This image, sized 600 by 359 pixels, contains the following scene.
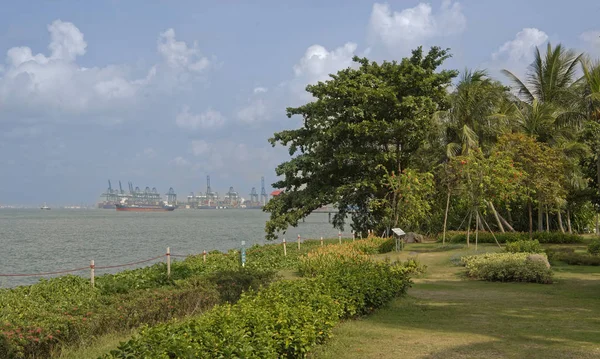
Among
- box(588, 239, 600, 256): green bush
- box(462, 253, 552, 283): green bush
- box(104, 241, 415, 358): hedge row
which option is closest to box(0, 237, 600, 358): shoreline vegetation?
box(104, 241, 415, 358): hedge row

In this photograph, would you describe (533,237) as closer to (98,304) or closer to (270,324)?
(98,304)

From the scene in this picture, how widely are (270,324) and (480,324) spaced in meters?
5.15

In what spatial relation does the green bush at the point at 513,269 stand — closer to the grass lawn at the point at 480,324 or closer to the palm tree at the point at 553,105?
the grass lawn at the point at 480,324

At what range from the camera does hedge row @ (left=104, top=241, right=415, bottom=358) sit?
241 inches

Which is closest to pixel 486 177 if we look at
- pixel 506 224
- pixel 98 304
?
pixel 506 224

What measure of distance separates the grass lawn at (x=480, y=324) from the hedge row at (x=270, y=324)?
453mm

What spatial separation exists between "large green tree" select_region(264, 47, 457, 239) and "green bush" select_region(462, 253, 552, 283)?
12.2m

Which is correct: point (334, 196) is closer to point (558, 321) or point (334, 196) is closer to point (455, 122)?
point (455, 122)

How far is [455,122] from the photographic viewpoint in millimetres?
34750

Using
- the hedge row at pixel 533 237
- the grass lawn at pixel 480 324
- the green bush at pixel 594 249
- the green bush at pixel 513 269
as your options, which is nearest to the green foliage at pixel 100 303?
the grass lawn at pixel 480 324

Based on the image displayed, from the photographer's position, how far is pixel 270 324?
7.52 metres

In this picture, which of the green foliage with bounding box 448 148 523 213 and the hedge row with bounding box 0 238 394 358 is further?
the green foliage with bounding box 448 148 523 213

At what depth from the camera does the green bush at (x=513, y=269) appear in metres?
17.2

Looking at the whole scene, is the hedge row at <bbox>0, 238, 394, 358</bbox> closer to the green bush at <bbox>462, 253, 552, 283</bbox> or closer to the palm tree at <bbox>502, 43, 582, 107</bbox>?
the green bush at <bbox>462, 253, 552, 283</bbox>
